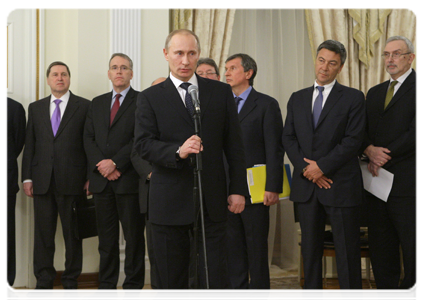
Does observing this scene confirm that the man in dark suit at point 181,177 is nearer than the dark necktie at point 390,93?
Yes

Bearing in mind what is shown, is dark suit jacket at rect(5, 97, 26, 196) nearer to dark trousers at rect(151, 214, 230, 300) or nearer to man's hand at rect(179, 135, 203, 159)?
dark trousers at rect(151, 214, 230, 300)

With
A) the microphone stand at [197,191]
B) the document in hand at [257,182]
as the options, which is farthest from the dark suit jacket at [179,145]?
the document in hand at [257,182]

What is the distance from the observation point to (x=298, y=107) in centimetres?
348

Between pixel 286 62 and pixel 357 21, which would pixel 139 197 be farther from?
pixel 357 21

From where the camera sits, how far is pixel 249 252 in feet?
11.5

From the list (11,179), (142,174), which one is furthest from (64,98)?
(142,174)

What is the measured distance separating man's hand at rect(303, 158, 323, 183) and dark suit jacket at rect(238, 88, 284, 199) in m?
0.25

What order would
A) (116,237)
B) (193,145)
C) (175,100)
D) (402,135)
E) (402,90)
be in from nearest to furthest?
1. (193,145)
2. (175,100)
3. (402,135)
4. (402,90)
5. (116,237)

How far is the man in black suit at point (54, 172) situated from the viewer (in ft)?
13.3

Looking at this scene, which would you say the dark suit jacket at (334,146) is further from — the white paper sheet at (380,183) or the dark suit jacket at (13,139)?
the dark suit jacket at (13,139)

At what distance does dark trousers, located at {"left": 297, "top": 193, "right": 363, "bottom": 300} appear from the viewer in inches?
126

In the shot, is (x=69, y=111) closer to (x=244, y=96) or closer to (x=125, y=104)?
(x=125, y=104)

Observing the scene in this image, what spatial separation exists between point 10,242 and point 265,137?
2165 mm

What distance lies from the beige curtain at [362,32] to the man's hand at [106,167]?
260cm
